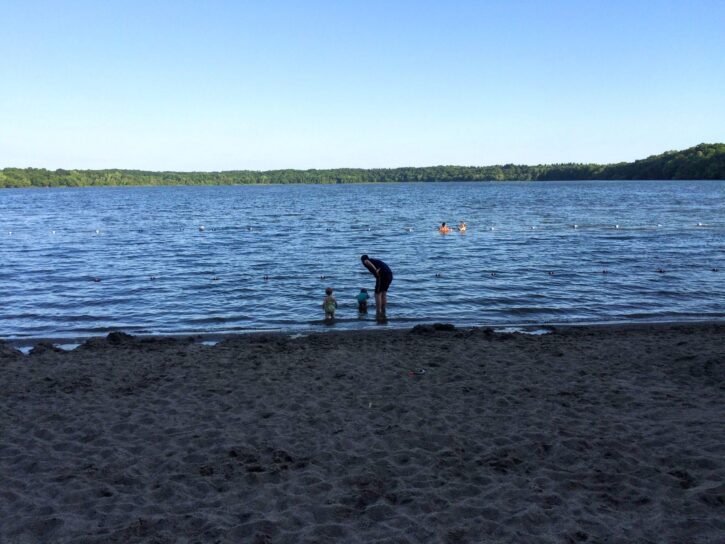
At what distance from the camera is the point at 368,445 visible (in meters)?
7.68

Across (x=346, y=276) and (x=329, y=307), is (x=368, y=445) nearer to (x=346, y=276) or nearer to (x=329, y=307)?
(x=329, y=307)

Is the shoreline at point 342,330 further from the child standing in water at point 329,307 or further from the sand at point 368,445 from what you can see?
the sand at point 368,445

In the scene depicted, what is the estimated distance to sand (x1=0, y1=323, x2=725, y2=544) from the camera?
575 cm

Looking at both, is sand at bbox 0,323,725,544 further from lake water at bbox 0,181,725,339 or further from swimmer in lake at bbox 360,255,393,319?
lake water at bbox 0,181,725,339

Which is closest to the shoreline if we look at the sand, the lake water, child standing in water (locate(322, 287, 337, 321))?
the lake water

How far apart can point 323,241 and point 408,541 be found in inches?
1303

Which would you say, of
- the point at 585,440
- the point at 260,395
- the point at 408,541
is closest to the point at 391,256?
the point at 260,395

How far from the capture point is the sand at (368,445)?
575 cm

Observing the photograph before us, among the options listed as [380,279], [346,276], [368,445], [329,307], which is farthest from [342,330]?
[346,276]

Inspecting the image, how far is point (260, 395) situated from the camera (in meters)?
9.91

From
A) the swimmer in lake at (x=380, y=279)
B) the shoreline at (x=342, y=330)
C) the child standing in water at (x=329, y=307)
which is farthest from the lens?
the swimmer in lake at (x=380, y=279)

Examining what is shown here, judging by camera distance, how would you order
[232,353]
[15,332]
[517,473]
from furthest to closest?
1. [15,332]
2. [232,353]
3. [517,473]

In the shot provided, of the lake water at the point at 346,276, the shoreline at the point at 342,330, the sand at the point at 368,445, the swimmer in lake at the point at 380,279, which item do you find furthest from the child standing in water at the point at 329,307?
the sand at the point at 368,445

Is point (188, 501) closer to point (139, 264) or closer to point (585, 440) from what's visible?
point (585, 440)
